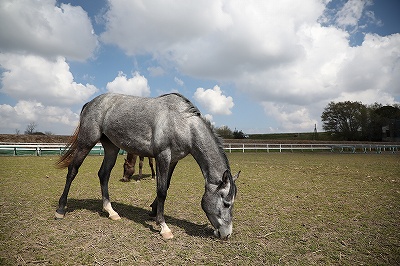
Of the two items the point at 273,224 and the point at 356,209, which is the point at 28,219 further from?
the point at 356,209

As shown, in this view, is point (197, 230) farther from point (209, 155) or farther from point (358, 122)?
point (358, 122)

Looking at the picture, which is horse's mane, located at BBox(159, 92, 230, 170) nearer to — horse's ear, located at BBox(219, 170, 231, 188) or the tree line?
horse's ear, located at BBox(219, 170, 231, 188)

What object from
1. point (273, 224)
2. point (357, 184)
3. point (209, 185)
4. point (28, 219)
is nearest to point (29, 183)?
point (28, 219)

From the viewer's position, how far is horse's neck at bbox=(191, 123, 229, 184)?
4.46m

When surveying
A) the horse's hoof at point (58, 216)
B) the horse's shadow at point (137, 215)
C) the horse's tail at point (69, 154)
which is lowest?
the horse's shadow at point (137, 215)

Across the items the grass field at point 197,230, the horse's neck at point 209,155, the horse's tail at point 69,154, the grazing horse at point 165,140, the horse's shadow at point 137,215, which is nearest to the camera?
the grass field at point 197,230

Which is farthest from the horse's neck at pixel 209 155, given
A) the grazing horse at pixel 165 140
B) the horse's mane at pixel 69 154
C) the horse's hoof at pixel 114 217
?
the horse's mane at pixel 69 154

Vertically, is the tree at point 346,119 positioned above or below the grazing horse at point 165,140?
Answer: above

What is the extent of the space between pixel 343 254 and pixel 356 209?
117 inches

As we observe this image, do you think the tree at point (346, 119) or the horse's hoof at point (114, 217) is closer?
the horse's hoof at point (114, 217)

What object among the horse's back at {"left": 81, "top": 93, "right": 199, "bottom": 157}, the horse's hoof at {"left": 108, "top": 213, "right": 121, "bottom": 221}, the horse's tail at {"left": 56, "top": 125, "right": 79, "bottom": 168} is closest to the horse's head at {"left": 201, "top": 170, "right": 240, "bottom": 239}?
the horse's back at {"left": 81, "top": 93, "right": 199, "bottom": 157}

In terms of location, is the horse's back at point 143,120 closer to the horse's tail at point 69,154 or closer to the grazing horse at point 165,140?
the grazing horse at point 165,140

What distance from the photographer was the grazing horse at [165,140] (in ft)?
14.0

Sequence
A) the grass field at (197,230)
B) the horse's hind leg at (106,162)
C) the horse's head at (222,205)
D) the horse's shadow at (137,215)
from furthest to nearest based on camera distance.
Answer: the horse's hind leg at (106,162) < the horse's shadow at (137,215) < the horse's head at (222,205) < the grass field at (197,230)
